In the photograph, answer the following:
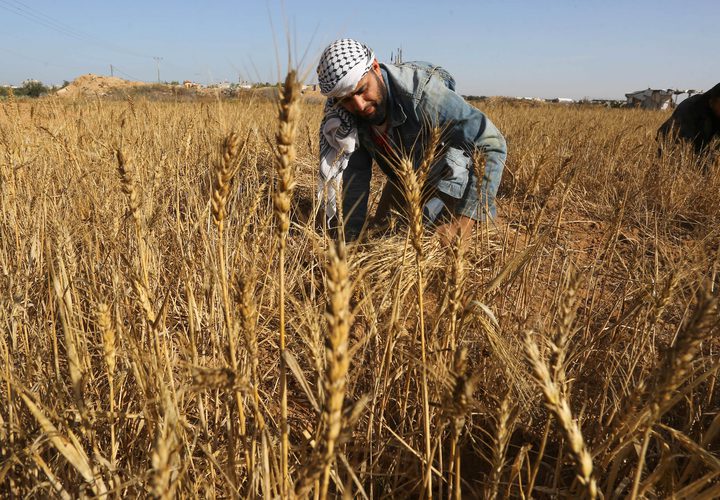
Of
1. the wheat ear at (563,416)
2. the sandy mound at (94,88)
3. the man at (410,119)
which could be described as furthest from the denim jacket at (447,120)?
the sandy mound at (94,88)

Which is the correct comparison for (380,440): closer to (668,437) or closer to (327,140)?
(668,437)

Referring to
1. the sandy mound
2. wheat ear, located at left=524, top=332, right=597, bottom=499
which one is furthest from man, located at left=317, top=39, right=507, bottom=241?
the sandy mound

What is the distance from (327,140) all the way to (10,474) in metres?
2.04

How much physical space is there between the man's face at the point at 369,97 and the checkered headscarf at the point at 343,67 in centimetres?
7

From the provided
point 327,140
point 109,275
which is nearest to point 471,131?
point 327,140

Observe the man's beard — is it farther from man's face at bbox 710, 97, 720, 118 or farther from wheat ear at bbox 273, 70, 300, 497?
man's face at bbox 710, 97, 720, 118

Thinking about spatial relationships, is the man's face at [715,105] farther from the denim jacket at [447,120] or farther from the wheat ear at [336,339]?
the wheat ear at [336,339]

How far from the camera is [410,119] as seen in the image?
2.34 m

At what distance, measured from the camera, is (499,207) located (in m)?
3.20

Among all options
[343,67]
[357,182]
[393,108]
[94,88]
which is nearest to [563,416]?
[343,67]

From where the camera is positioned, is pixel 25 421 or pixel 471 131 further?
pixel 471 131

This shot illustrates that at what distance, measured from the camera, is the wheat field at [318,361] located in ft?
1.99

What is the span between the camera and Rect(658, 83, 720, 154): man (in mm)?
3688

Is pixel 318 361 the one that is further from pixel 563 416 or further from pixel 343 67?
pixel 343 67
